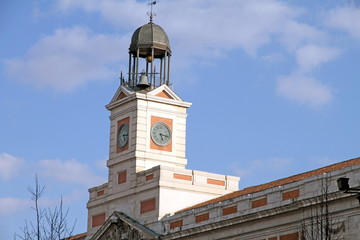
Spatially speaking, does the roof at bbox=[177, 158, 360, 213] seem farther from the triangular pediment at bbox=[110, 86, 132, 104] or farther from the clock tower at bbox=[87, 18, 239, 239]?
the triangular pediment at bbox=[110, 86, 132, 104]

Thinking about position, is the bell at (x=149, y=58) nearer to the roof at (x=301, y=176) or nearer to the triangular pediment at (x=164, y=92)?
the triangular pediment at (x=164, y=92)

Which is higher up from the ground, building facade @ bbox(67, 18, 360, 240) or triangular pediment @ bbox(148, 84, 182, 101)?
triangular pediment @ bbox(148, 84, 182, 101)

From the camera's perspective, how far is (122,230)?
213ft

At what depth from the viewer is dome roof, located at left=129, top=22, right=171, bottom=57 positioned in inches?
2726

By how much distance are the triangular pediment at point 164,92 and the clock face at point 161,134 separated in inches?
79.7

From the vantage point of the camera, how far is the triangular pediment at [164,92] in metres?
67.9

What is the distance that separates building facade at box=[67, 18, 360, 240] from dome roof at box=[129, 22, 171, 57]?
7cm

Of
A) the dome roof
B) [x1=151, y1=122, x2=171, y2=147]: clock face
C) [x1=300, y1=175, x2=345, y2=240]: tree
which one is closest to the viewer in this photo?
[x1=300, y1=175, x2=345, y2=240]: tree

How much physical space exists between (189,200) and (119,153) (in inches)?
269

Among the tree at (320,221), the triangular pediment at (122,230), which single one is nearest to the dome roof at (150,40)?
the triangular pediment at (122,230)

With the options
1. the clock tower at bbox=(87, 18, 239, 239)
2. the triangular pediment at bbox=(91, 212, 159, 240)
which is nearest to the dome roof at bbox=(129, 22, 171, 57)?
the clock tower at bbox=(87, 18, 239, 239)

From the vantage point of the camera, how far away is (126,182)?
67.1 metres

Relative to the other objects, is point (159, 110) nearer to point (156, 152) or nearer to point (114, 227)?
point (156, 152)

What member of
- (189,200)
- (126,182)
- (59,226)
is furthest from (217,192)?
(59,226)
